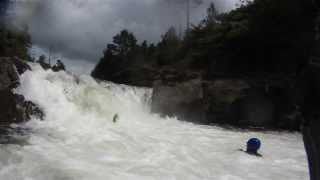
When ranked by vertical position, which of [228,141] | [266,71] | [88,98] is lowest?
[228,141]

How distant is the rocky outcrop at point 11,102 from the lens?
10.4 metres

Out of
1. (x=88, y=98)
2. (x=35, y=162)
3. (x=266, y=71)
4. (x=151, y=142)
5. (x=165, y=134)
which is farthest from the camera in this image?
(x=266, y=71)

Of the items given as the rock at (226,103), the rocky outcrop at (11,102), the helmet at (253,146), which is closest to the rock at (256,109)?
the rock at (226,103)

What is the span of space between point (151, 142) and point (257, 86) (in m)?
9.32

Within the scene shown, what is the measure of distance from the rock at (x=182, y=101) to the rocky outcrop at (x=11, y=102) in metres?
7.91

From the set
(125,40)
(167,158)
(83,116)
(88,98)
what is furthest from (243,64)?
(125,40)

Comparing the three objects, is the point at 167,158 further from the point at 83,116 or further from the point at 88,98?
the point at 88,98

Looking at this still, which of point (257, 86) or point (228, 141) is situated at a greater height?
point (257, 86)

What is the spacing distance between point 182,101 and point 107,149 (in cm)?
1021

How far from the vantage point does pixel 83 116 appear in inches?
517

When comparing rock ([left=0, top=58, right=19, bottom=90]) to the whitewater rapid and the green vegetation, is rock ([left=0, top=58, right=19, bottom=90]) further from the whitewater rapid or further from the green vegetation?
the green vegetation

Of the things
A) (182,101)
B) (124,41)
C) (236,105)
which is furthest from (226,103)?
(124,41)

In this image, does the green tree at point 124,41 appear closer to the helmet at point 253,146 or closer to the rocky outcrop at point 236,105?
the rocky outcrop at point 236,105

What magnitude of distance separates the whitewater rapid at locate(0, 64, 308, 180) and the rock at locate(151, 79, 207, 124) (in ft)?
9.17
